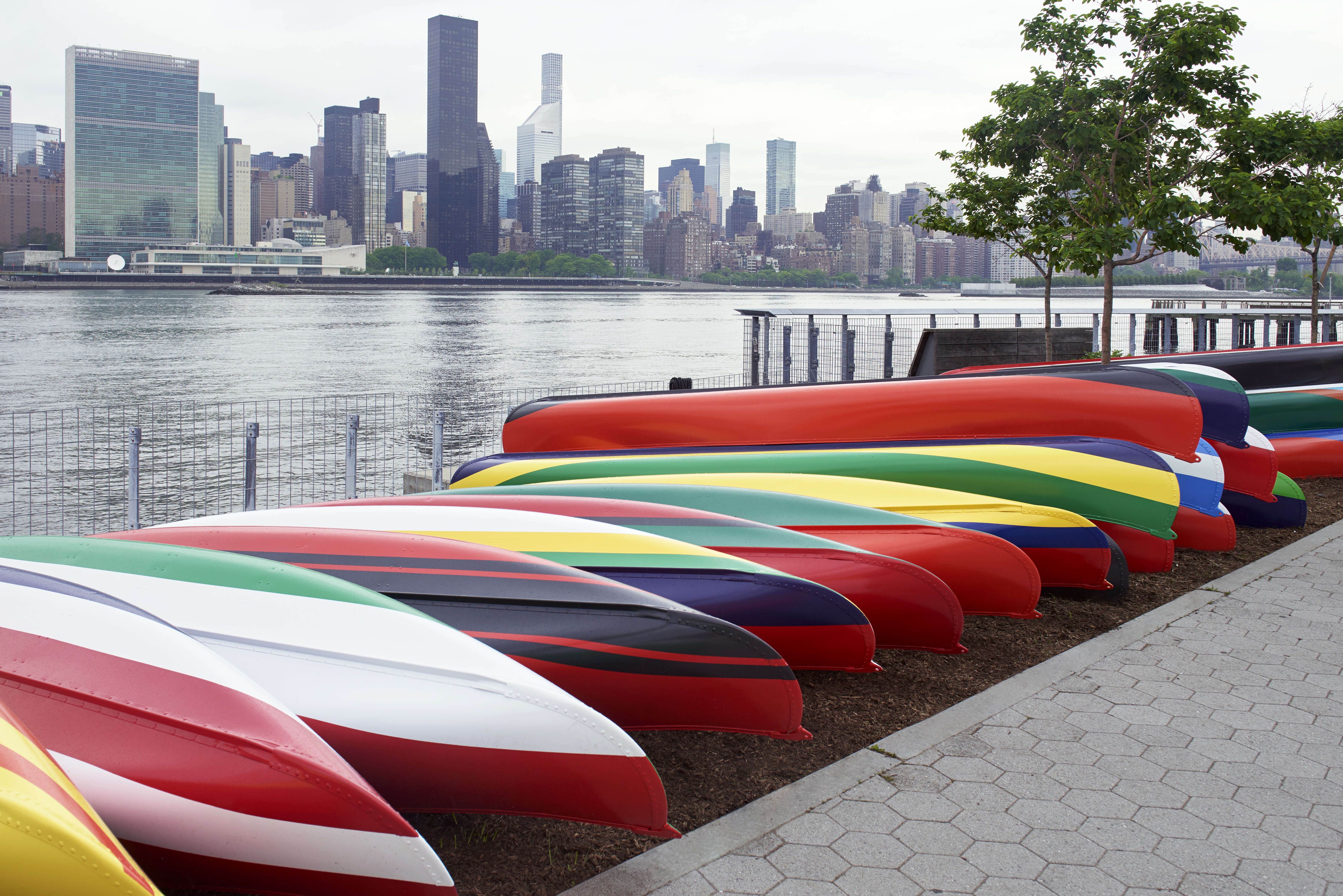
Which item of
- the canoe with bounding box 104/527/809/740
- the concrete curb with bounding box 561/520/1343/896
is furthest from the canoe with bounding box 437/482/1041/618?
the canoe with bounding box 104/527/809/740

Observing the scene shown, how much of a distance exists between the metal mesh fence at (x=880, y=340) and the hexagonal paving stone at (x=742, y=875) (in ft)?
24.0

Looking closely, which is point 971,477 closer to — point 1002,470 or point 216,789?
point 1002,470

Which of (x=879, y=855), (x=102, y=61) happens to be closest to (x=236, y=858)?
(x=879, y=855)

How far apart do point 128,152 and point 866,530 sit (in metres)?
141

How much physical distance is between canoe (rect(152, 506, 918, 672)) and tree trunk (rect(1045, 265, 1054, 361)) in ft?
29.1

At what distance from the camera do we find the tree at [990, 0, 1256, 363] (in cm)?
1034

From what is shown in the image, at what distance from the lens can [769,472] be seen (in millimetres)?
5723

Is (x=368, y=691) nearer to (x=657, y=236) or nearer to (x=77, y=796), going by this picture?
(x=77, y=796)

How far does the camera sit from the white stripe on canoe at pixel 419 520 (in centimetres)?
443

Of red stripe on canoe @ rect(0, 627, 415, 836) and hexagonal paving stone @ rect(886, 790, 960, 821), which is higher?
red stripe on canoe @ rect(0, 627, 415, 836)

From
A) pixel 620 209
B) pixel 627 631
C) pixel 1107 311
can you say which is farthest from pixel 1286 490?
pixel 620 209

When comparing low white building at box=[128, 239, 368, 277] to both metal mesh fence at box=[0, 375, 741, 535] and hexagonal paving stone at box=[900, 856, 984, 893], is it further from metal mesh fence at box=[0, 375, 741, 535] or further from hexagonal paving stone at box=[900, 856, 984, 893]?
hexagonal paving stone at box=[900, 856, 984, 893]

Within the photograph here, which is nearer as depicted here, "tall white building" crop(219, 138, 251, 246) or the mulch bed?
the mulch bed

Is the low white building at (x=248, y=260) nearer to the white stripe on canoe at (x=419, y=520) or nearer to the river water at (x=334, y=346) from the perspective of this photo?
the river water at (x=334, y=346)
